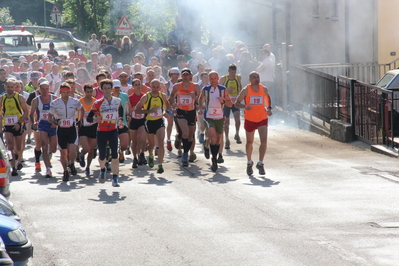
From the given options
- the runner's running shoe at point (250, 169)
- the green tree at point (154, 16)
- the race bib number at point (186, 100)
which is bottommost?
the runner's running shoe at point (250, 169)

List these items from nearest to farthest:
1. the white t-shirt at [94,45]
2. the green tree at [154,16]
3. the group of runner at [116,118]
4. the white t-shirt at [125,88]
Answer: the group of runner at [116,118]
the white t-shirt at [125,88]
the white t-shirt at [94,45]
the green tree at [154,16]

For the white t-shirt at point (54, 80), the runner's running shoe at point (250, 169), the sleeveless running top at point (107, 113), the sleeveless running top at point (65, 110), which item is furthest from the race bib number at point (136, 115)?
the white t-shirt at point (54, 80)

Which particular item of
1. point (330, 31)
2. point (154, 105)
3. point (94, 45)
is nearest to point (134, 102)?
point (154, 105)

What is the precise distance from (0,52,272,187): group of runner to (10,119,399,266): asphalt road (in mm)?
428

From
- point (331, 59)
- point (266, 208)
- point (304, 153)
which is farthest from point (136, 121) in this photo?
point (331, 59)

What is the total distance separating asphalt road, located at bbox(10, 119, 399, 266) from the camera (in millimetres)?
8055

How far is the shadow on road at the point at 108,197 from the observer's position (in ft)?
36.6

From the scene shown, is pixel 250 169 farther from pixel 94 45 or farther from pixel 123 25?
pixel 94 45

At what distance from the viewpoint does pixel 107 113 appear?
40.3 feet

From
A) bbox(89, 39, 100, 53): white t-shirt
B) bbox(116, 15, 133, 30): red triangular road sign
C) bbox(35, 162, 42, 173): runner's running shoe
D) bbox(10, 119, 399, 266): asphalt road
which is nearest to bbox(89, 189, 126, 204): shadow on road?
bbox(10, 119, 399, 266): asphalt road

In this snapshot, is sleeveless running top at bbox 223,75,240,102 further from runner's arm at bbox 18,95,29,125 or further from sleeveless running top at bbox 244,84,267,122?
runner's arm at bbox 18,95,29,125

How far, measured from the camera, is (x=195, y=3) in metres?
31.5

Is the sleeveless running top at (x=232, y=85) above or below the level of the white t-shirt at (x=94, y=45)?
below

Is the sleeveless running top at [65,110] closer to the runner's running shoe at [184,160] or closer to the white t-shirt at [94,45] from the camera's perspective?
the runner's running shoe at [184,160]
